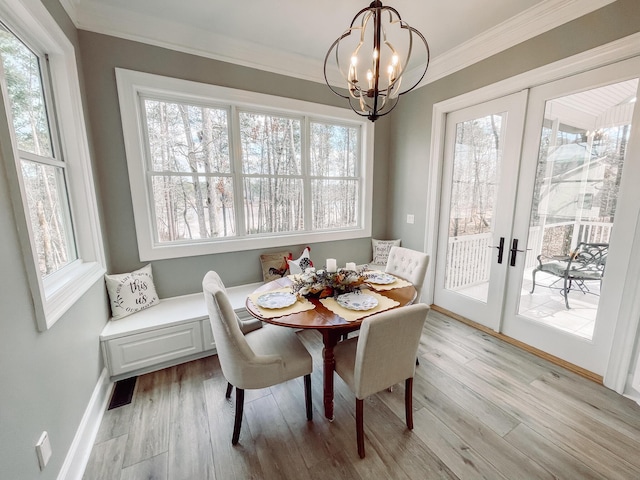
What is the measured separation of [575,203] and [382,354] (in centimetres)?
206

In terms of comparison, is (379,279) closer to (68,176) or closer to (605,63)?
(605,63)

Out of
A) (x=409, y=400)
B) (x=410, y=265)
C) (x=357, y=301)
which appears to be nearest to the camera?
(x=409, y=400)

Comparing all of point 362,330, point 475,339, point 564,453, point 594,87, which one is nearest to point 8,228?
point 362,330

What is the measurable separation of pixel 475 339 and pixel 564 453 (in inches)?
46.1

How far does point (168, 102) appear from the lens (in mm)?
2459

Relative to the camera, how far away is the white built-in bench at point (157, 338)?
2.02 meters

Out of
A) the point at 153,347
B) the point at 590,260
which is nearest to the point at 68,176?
the point at 153,347

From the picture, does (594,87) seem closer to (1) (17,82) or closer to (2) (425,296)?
(2) (425,296)

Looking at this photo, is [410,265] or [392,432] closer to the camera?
[392,432]

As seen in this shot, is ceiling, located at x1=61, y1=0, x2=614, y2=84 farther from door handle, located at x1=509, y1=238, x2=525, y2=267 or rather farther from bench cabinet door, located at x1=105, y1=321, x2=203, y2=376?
bench cabinet door, located at x1=105, y1=321, x2=203, y2=376

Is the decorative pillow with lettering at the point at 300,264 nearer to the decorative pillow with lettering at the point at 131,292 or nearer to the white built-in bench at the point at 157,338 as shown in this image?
the white built-in bench at the point at 157,338

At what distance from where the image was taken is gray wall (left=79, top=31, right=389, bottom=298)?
2131 millimetres

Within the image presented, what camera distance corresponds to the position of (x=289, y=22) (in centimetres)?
221

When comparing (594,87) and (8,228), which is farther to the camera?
(594,87)
